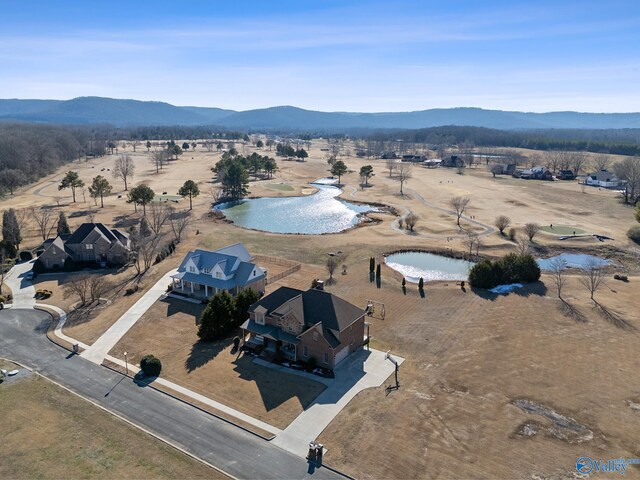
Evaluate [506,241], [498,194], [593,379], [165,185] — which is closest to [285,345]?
[593,379]

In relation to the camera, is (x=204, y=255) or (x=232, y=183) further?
(x=232, y=183)

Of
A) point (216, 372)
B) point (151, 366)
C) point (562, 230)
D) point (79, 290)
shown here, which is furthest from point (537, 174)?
point (151, 366)

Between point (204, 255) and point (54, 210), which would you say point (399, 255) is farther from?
point (54, 210)

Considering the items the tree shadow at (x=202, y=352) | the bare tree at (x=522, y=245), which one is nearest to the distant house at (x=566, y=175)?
the bare tree at (x=522, y=245)

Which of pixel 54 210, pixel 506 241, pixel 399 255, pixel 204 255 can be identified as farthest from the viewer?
pixel 54 210

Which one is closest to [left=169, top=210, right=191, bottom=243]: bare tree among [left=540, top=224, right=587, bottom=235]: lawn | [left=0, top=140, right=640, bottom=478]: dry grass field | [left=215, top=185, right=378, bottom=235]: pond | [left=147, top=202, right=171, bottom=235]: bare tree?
[left=147, top=202, right=171, bottom=235]: bare tree

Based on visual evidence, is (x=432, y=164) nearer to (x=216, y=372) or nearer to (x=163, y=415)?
(x=216, y=372)
